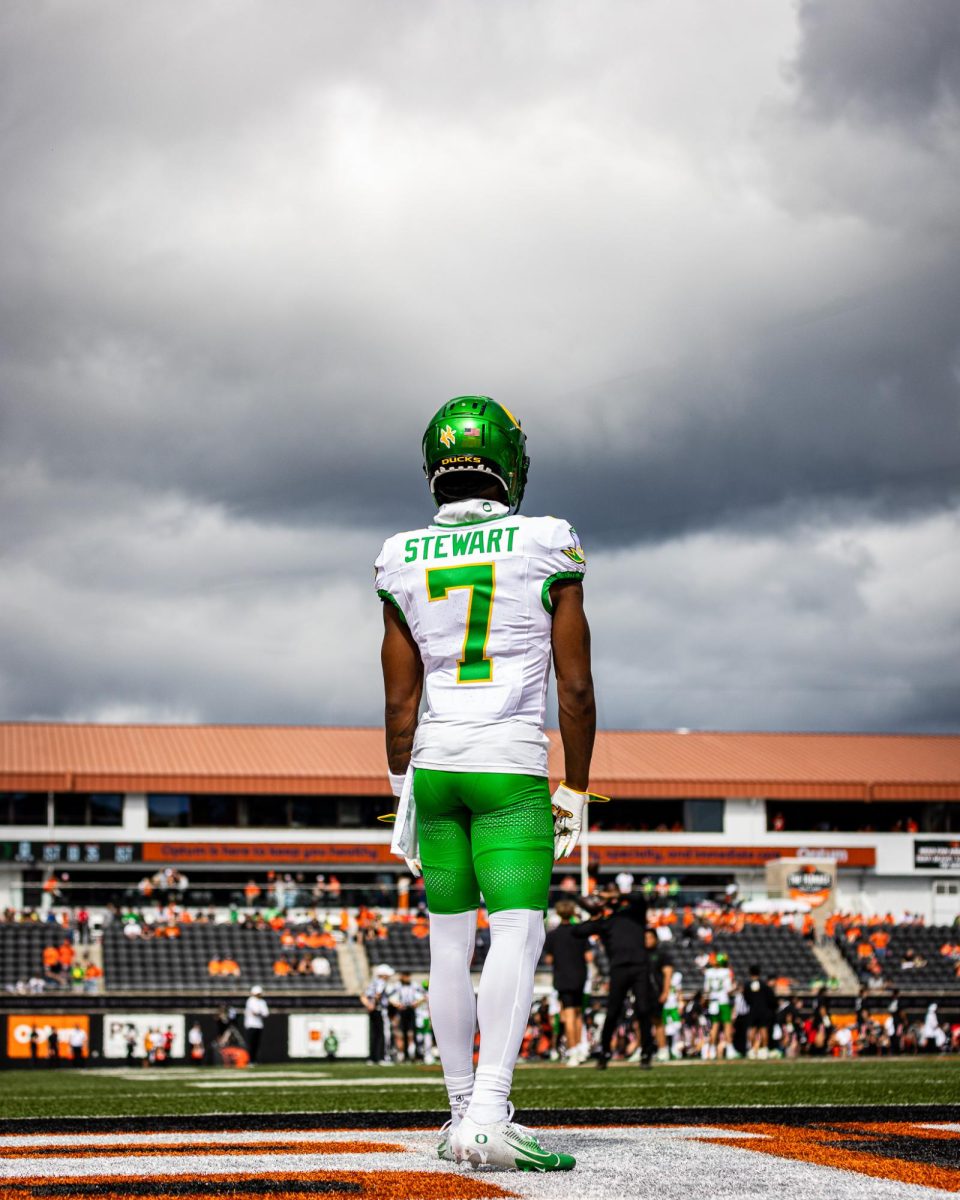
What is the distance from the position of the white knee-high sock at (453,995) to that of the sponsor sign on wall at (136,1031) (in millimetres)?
22318

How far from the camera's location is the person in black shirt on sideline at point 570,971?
14.5 m

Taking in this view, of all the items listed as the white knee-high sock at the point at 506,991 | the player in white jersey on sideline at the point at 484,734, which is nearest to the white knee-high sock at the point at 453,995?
the player in white jersey on sideline at the point at 484,734

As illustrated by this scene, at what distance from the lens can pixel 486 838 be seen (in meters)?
3.83

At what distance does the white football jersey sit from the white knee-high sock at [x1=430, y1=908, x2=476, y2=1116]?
441 millimetres

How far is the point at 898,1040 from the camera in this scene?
27797 mm

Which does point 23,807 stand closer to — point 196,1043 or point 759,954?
point 759,954

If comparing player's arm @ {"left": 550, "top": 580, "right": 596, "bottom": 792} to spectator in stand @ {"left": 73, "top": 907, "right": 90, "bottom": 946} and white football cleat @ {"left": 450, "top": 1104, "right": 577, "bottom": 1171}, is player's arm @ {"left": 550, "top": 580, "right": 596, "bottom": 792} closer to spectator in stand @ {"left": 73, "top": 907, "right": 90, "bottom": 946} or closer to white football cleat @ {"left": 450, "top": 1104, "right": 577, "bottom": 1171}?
white football cleat @ {"left": 450, "top": 1104, "right": 577, "bottom": 1171}

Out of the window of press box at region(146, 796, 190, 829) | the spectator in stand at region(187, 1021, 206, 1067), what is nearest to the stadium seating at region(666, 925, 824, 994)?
the spectator in stand at region(187, 1021, 206, 1067)

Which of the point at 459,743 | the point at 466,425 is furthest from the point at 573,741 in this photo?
the point at 466,425

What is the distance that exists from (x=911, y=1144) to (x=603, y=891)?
33.1 feet

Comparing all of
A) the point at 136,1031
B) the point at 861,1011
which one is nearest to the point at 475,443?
the point at 136,1031

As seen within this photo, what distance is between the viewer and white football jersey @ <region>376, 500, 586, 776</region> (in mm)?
3852

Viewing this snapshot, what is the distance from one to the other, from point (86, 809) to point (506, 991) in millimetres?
46284

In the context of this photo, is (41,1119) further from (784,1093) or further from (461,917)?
(784,1093)
